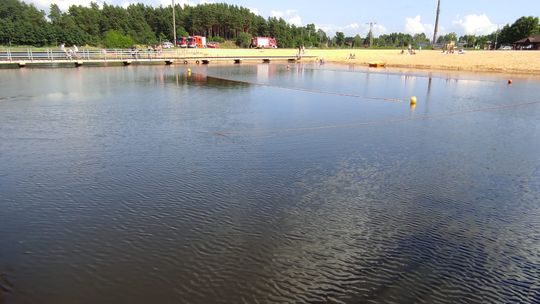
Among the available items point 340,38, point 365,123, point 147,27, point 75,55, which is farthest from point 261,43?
point 365,123

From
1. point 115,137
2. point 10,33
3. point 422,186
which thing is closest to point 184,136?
point 115,137

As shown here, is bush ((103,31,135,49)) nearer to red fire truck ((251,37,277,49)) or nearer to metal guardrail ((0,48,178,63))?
metal guardrail ((0,48,178,63))

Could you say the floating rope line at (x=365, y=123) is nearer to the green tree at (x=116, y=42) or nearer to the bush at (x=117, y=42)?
the bush at (x=117, y=42)

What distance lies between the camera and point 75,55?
43.2 metres

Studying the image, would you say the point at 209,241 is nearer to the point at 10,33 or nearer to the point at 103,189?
the point at 103,189

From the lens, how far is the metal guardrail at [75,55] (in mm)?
40000

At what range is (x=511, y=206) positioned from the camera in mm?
7535

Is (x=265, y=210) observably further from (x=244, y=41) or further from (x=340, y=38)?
(x=340, y=38)

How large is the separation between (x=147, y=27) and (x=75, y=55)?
57.8 metres

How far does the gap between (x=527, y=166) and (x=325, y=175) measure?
528 cm

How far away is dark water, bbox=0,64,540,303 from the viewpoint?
502 cm

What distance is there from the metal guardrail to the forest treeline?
2024 centimetres

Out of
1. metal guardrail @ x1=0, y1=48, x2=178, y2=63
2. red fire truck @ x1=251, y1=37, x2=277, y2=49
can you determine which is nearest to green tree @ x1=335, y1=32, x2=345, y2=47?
red fire truck @ x1=251, y1=37, x2=277, y2=49

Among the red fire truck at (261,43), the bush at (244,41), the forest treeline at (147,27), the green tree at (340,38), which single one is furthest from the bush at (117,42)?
the green tree at (340,38)
